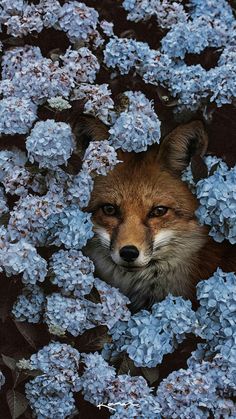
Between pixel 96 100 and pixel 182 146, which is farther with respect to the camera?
pixel 182 146

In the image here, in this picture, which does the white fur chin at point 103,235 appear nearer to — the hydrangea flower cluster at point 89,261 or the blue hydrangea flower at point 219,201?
the hydrangea flower cluster at point 89,261

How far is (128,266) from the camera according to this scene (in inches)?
145

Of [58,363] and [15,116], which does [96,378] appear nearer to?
[58,363]

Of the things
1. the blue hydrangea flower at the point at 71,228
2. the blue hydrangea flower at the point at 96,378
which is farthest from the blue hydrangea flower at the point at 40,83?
the blue hydrangea flower at the point at 96,378

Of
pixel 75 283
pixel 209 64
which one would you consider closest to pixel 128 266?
pixel 75 283

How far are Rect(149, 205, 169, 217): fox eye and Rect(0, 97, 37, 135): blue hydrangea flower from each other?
2.38 ft

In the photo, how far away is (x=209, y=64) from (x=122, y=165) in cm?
75

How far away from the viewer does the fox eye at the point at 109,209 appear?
12.8ft

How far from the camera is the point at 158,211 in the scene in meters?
3.88

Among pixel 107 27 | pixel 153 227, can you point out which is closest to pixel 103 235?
pixel 153 227

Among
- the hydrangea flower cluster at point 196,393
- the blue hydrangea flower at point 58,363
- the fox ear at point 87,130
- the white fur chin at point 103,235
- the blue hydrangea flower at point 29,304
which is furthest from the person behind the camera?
the white fur chin at point 103,235

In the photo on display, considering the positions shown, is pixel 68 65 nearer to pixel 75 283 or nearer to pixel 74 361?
pixel 75 283

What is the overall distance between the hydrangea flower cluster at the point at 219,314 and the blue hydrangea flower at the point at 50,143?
819mm

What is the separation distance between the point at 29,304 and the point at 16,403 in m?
0.42
